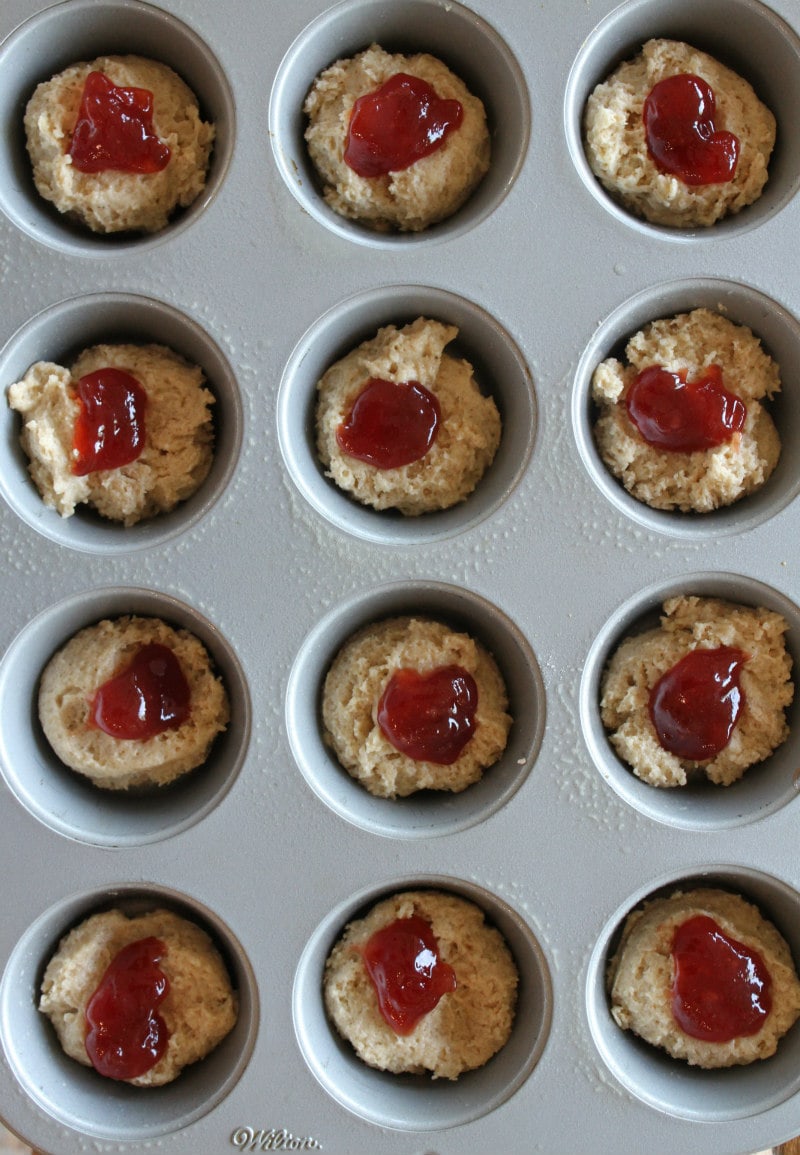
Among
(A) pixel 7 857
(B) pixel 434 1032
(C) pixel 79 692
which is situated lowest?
(B) pixel 434 1032

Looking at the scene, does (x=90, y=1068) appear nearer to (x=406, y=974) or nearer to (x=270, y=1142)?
(x=270, y=1142)

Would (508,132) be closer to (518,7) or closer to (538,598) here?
(518,7)

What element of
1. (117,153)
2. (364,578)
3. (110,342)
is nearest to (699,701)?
(364,578)

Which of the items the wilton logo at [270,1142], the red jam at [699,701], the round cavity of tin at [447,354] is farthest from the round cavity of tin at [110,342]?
the wilton logo at [270,1142]

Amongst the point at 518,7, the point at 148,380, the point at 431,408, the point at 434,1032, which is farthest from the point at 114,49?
the point at 434,1032

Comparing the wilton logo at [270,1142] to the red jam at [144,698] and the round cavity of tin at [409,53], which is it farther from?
the round cavity of tin at [409,53]

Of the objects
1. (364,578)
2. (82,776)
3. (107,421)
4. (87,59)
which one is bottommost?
(82,776)
